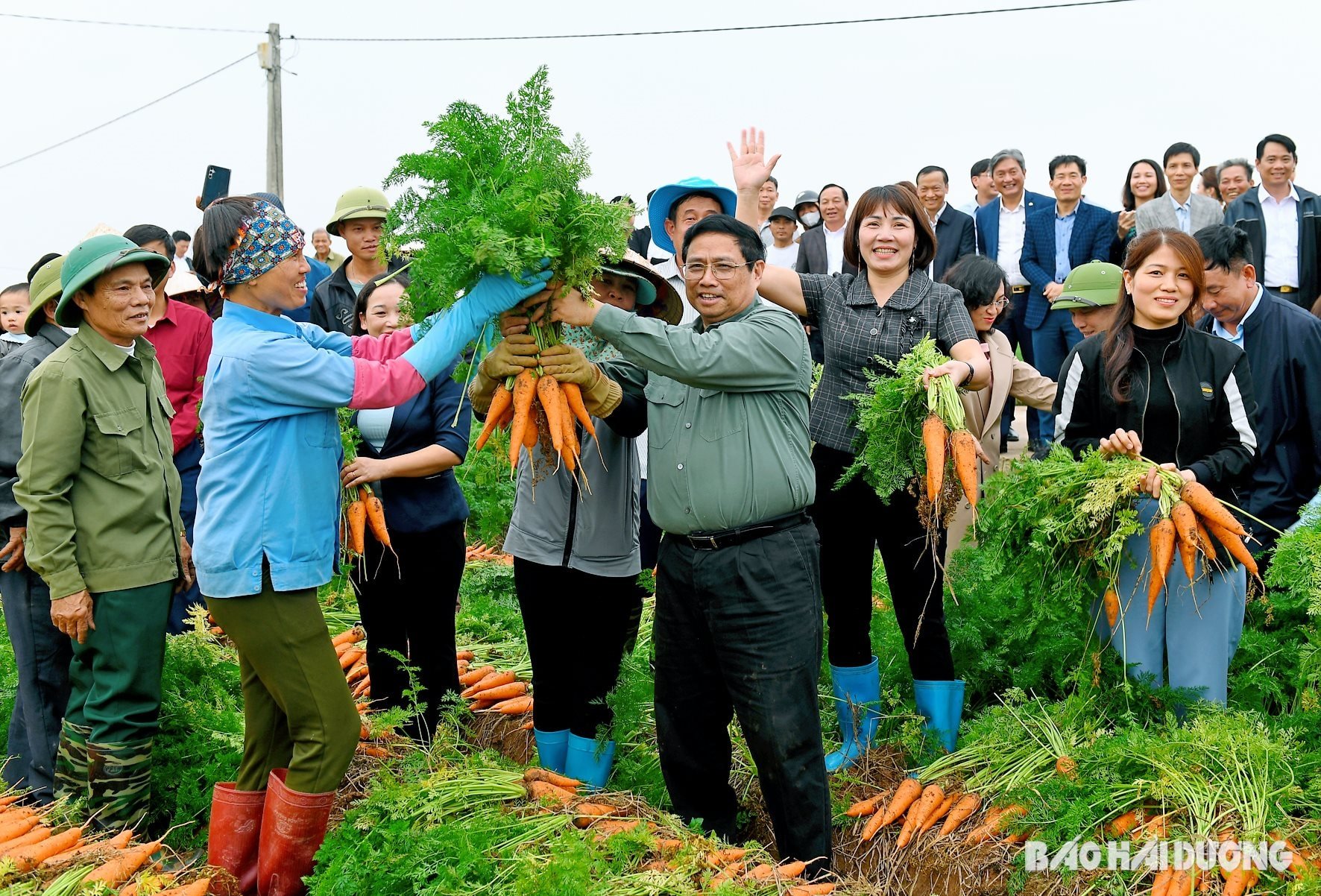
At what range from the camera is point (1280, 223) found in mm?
7695

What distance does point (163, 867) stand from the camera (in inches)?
140

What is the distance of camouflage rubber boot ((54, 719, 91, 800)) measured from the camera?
373 cm

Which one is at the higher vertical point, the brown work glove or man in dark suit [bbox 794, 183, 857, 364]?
man in dark suit [bbox 794, 183, 857, 364]

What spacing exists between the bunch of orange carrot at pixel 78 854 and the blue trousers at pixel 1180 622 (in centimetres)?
349

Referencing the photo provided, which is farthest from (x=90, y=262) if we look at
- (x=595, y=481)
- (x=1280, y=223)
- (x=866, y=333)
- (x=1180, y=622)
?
(x=1280, y=223)

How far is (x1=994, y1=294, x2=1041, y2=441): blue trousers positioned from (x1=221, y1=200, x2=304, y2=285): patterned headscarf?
6355 millimetres

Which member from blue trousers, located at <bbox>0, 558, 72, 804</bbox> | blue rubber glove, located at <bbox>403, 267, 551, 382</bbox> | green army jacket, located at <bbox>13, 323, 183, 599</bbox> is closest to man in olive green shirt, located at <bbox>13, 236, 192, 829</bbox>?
green army jacket, located at <bbox>13, 323, 183, 599</bbox>

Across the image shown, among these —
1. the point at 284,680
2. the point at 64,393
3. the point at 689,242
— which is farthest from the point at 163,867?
the point at 689,242

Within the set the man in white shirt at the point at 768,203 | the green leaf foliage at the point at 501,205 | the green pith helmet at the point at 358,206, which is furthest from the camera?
the man in white shirt at the point at 768,203

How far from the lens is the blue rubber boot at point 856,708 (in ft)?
14.3

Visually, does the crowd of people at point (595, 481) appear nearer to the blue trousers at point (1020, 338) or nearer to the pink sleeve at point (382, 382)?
the pink sleeve at point (382, 382)

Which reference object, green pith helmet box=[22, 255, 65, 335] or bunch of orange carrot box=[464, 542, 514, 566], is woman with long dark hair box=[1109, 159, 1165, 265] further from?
green pith helmet box=[22, 255, 65, 335]

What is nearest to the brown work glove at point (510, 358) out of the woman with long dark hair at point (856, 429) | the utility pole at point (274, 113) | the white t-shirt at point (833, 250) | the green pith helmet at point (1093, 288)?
the woman with long dark hair at point (856, 429)

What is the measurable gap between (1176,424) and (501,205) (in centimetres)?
272
